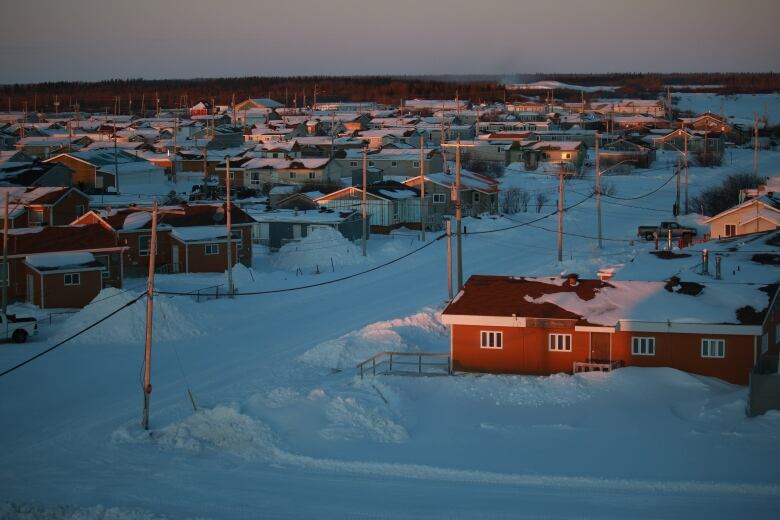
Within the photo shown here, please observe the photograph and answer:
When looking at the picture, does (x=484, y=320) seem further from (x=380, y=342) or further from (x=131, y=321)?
(x=131, y=321)

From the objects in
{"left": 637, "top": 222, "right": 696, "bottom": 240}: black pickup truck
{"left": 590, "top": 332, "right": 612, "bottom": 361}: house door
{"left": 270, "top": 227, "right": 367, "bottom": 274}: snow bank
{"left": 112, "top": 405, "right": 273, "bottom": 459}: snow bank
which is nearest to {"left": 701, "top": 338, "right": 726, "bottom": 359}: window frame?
{"left": 590, "top": 332, "right": 612, "bottom": 361}: house door

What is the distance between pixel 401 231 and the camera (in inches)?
1681

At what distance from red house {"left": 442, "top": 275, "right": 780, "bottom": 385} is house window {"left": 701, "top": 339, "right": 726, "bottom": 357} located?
2cm

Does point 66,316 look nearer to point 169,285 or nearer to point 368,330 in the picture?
point 169,285

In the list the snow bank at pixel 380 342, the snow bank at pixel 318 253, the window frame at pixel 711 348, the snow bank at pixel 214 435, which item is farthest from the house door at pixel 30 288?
the window frame at pixel 711 348

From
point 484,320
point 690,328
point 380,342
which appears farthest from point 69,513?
point 690,328

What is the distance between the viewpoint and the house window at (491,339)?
2006cm

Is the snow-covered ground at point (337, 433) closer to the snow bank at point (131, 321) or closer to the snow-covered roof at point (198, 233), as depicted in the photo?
the snow bank at point (131, 321)

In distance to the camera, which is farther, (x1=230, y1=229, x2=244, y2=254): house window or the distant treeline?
the distant treeline

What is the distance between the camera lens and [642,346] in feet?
63.9

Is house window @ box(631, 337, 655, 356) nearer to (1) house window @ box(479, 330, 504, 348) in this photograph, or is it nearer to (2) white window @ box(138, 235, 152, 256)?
(1) house window @ box(479, 330, 504, 348)

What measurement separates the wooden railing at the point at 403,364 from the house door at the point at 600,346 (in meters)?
2.71

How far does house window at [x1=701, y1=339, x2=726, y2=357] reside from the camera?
19.1 metres

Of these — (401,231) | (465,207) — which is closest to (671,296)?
(401,231)
